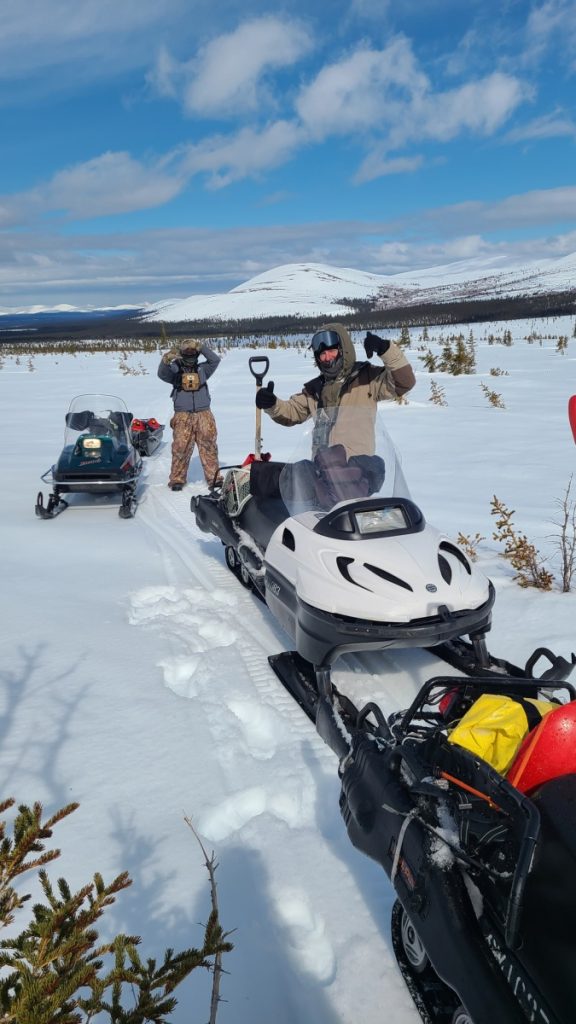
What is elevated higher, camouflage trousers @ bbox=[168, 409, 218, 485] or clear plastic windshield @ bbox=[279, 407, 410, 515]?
clear plastic windshield @ bbox=[279, 407, 410, 515]

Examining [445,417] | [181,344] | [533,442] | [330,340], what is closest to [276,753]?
[330,340]

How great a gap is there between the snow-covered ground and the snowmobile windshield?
0.86m

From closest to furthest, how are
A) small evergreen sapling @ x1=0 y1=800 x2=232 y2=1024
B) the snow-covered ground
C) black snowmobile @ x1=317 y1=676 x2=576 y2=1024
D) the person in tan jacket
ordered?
1. small evergreen sapling @ x1=0 y1=800 x2=232 y2=1024
2. black snowmobile @ x1=317 y1=676 x2=576 y2=1024
3. the snow-covered ground
4. the person in tan jacket

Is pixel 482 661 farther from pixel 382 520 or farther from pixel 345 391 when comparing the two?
pixel 345 391

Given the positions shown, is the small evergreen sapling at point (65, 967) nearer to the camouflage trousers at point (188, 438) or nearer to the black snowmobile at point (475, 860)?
the black snowmobile at point (475, 860)

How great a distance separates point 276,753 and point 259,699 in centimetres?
42

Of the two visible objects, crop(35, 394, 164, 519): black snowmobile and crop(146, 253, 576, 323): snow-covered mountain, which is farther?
crop(146, 253, 576, 323): snow-covered mountain

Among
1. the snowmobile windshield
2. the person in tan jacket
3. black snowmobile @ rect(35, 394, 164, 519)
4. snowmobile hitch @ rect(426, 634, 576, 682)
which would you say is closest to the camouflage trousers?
black snowmobile @ rect(35, 394, 164, 519)

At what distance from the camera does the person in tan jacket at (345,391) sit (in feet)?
12.6

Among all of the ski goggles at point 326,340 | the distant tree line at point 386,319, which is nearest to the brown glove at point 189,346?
the ski goggles at point 326,340

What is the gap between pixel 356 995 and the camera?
183cm

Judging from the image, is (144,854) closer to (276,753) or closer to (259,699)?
(276,753)

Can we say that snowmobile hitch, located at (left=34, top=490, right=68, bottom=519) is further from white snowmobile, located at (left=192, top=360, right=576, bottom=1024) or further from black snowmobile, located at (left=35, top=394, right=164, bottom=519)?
white snowmobile, located at (left=192, top=360, right=576, bottom=1024)

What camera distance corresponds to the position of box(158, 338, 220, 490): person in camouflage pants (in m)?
7.74
